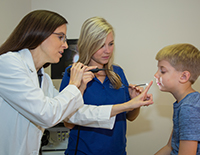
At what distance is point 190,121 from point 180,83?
0.25 metres

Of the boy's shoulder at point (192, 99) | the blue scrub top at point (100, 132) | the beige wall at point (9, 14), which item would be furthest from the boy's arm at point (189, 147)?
the beige wall at point (9, 14)

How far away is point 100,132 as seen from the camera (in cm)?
126

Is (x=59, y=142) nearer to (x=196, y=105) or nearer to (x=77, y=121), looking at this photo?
(x=77, y=121)

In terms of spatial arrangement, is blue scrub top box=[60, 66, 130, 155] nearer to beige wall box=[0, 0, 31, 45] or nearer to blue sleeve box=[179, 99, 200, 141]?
blue sleeve box=[179, 99, 200, 141]

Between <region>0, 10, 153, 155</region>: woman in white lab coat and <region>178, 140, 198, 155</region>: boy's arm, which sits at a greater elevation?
<region>0, 10, 153, 155</region>: woman in white lab coat

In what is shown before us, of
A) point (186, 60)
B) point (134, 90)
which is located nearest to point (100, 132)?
point (134, 90)

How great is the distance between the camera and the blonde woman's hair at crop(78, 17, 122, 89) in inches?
51.3

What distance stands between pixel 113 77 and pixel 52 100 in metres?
0.55

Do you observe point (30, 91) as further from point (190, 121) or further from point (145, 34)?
point (145, 34)

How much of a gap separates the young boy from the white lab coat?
21.5 inches

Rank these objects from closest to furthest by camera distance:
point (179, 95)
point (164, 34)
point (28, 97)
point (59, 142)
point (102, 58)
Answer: point (28, 97) → point (179, 95) → point (102, 58) → point (59, 142) → point (164, 34)

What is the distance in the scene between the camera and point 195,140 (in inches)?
37.1

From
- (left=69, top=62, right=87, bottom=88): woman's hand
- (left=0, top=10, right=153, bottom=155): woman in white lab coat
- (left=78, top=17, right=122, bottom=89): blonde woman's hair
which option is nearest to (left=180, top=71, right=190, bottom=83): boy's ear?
(left=0, top=10, right=153, bottom=155): woman in white lab coat

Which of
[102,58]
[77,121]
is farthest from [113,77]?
[77,121]
